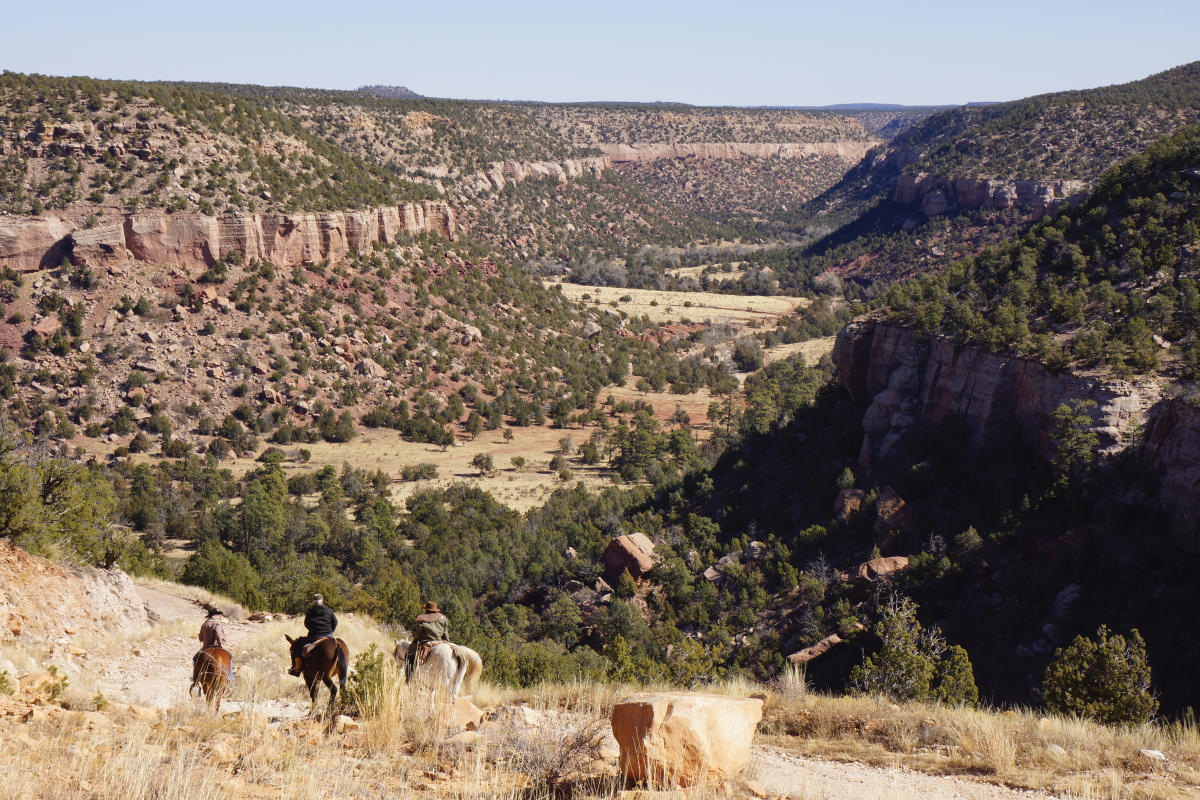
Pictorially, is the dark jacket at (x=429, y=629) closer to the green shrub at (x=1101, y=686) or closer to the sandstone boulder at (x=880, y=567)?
the green shrub at (x=1101, y=686)

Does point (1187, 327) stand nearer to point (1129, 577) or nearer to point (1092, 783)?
point (1129, 577)

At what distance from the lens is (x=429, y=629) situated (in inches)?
431

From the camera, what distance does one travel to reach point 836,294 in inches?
3666

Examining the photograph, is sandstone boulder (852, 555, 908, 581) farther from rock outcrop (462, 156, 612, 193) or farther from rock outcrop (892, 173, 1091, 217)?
rock outcrop (462, 156, 612, 193)

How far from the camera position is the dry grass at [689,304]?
279 ft

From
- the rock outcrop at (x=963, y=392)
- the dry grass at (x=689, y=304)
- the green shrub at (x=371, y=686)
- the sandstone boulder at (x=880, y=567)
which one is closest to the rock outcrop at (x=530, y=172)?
the dry grass at (x=689, y=304)

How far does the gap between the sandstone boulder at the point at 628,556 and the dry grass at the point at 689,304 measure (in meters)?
51.3

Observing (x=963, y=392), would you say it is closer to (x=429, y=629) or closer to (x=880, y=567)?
(x=880, y=567)

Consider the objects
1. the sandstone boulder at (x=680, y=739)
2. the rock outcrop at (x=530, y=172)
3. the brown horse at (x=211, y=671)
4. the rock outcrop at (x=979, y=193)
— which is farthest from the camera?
the rock outcrop at (x=530, y=172)

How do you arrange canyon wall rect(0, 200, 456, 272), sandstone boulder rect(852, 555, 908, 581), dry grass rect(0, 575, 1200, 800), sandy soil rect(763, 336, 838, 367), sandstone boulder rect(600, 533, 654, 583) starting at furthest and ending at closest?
sandy soil rect(763, 336, 838, 367), canyon wall rect(0, 200, 456, 272), sandstone boulder rect(600, 533, 654, 583), sandstone boulder rect(852, 555, 908, 581), dry grass rect(0, 575, 1200, 800)

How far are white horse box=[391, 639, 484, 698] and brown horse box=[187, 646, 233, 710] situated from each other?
215 centimetres

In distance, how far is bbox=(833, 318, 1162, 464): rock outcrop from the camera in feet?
75.5

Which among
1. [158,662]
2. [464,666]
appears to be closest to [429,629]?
[464,666]

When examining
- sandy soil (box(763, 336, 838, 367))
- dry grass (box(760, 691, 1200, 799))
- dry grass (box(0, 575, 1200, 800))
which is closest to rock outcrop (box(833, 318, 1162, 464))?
dry grass (box(760, 691, 1200, 799))
